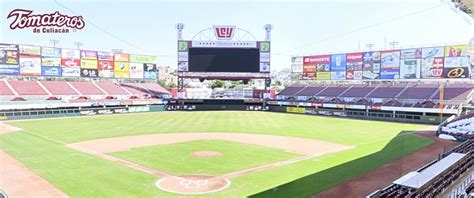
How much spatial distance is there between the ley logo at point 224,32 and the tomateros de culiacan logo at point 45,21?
40231mm

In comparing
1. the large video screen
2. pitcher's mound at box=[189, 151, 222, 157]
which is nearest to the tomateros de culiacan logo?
pitcher's mound at box=[189, 151, 222, 157]

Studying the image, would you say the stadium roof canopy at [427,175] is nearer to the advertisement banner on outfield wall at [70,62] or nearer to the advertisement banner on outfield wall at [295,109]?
the advertisement banner on outfield wall at [295,109]

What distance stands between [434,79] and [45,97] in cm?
6001

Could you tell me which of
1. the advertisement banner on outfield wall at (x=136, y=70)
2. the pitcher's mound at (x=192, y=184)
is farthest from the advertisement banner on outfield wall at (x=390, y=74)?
the advertisement banner on outfield wall at (x=136, y=70)

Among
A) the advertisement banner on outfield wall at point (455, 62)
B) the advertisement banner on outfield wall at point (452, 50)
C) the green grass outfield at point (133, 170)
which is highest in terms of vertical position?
the advertisement banner on outfield wall at point (452, 50)

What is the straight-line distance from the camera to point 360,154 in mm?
21281

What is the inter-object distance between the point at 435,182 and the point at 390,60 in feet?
145

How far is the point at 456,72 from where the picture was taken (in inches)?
1736

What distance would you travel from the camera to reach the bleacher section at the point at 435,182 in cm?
1138

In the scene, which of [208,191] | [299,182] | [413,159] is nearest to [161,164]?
[208,191]

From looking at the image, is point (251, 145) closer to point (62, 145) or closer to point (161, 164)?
point (161, 164)

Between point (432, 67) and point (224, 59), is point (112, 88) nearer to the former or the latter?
point (224, 59)

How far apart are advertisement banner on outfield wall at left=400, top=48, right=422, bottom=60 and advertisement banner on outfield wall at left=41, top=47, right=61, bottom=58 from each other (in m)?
57.8

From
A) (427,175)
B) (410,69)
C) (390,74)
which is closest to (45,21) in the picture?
(427,175)
